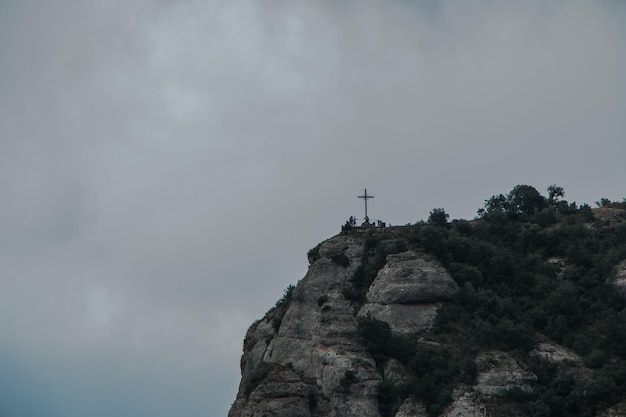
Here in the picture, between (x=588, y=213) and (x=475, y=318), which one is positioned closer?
(x=475, y=318)

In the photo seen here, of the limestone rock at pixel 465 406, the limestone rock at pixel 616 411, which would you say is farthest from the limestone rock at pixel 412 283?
the limestone rock at pixel 616 411

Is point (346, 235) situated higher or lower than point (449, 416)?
higher

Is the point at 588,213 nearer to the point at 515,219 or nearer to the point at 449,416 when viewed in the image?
the point at 515,219

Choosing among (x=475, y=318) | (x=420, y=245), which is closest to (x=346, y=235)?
(x=420, y=245)

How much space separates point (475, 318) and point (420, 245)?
1064cm

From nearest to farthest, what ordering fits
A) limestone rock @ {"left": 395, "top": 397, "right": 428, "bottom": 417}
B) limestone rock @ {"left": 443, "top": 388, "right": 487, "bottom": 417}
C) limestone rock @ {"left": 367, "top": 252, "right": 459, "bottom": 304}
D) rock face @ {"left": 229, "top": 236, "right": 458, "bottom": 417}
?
limestone rock @ {"left": 443, "top": 388, "right": 487, "bottom": 417} → limestone rock @ {"left": 395, "top": 397, "right": 428, "bottom": 417} → rock face @ {"left": 229, "top": 236, "right": 458, "bottom": 417} → limestone rock @ {"left": 367, "top": 252, "right": 459, "bottom": 304}

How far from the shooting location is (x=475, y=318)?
9125 cm

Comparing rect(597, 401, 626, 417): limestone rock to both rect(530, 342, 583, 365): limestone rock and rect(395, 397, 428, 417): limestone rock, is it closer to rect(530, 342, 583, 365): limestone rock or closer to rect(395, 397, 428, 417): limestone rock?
rect(530, 342, 583, 365): limestone rock

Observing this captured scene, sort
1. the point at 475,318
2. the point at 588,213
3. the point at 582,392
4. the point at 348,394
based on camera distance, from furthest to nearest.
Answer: the point at 588,213
the point at 475,318
the point at 348,394
the point at 582,392

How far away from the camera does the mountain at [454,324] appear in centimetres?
8175

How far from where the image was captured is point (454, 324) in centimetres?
9044

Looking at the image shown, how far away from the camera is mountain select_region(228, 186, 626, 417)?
8175 centimetres

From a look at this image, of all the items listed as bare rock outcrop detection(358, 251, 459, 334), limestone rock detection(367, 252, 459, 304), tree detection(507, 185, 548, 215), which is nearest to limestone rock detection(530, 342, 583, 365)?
bare rock outcrop detection(358, 251, 459, 334)

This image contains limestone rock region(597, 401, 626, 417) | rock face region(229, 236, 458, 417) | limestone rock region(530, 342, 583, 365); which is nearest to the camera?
limestone rock region(597, 401, 626, 417)
